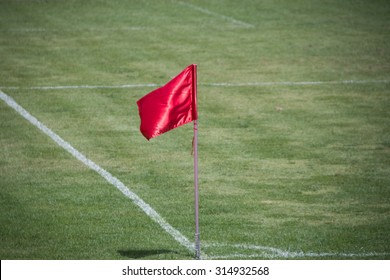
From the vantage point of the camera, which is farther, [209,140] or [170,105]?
[209,140]

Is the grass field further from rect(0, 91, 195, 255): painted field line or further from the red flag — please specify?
the red flag

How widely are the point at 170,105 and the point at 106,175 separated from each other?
366 centimetres

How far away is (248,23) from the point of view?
89.1 ft

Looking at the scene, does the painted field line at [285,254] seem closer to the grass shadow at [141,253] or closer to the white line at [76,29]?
the grass shadow at [141,253]

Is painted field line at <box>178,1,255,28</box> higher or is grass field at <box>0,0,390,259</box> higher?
grass field at <box>0,0,390,259</box>

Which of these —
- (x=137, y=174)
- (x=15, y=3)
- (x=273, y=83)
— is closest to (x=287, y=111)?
(x=273, y=83)

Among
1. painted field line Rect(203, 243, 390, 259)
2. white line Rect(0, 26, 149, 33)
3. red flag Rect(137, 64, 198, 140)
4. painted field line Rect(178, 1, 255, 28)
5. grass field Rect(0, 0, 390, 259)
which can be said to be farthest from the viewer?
painted field line Rect(178, 1, 255, 28)

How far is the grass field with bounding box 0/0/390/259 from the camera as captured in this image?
34.2 feet

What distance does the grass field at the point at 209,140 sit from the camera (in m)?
10.4

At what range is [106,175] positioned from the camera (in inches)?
508

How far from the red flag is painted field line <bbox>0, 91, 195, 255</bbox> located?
1.40 meters

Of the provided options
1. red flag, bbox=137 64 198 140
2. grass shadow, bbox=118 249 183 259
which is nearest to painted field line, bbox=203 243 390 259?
grass shadow, bbox=118 249 183 259

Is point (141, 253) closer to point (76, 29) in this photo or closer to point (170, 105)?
point (170, 105)

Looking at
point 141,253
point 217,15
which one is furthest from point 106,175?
point 217,15
